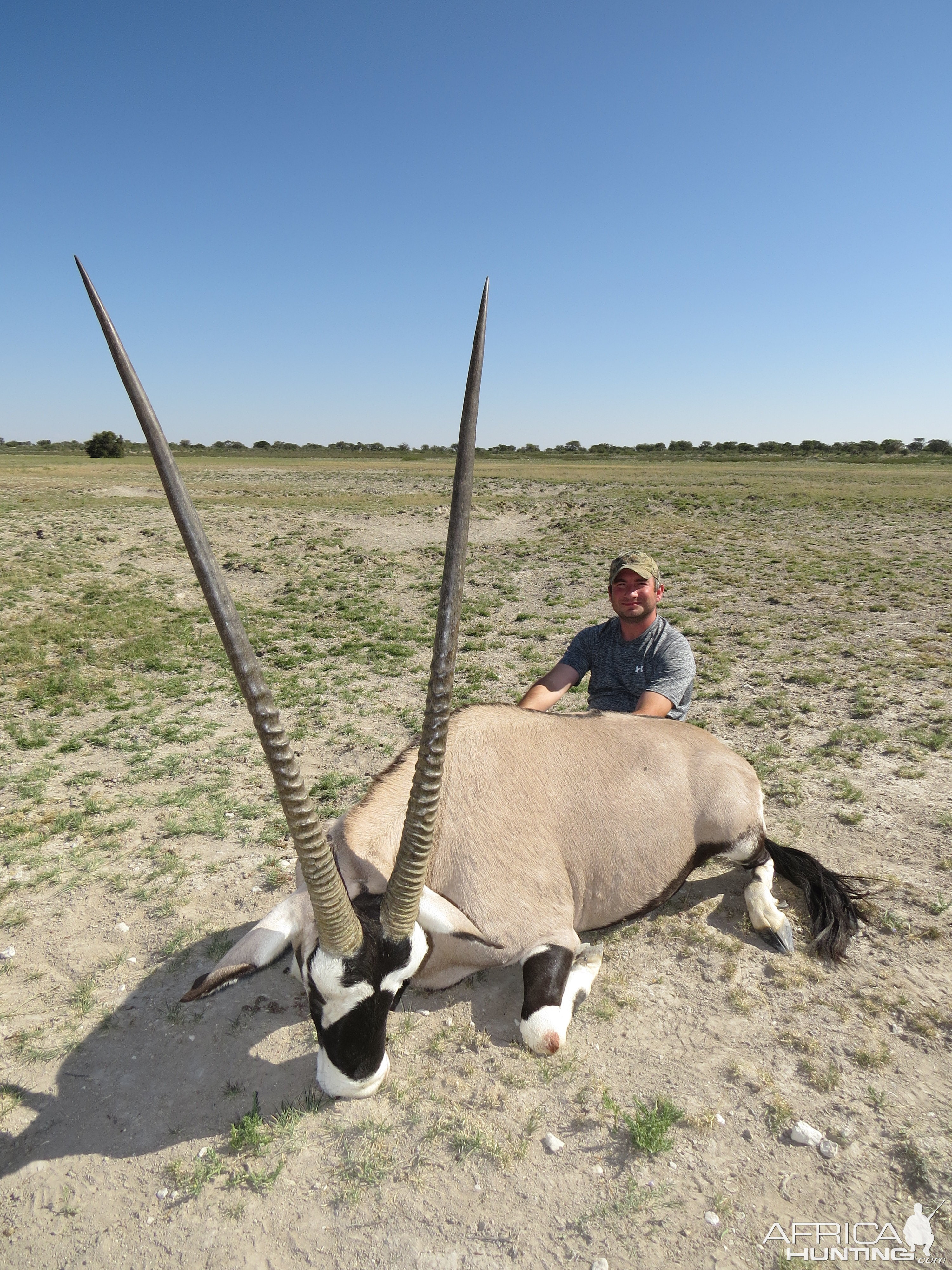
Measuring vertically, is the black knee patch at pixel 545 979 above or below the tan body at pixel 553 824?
below

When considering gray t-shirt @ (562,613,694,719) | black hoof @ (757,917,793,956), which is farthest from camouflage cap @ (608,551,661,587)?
black hoof @ (757,917,793,956)

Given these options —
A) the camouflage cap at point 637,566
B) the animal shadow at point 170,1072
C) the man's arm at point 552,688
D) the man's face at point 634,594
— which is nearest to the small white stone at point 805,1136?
the animal shadow at point 170,1072

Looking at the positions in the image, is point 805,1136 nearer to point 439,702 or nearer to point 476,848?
point 476,848

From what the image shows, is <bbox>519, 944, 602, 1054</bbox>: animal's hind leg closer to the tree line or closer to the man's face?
the man's face

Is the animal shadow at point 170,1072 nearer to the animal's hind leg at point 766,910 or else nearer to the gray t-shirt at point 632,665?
the animal's hind leg at point 766,910

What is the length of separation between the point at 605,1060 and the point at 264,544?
21.1m

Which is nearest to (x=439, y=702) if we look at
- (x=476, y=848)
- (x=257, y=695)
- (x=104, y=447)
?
(x=257, y=695)

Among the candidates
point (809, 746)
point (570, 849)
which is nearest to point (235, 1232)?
point (570, 849)

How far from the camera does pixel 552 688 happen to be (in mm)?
6047

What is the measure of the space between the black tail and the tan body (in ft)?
1.56

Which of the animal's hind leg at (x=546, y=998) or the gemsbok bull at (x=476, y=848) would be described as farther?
the animal's hind leg at (x=546, y=998)

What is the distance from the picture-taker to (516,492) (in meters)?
45.5

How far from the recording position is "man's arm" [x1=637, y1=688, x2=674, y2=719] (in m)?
5.50

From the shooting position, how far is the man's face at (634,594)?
5.76 meters
